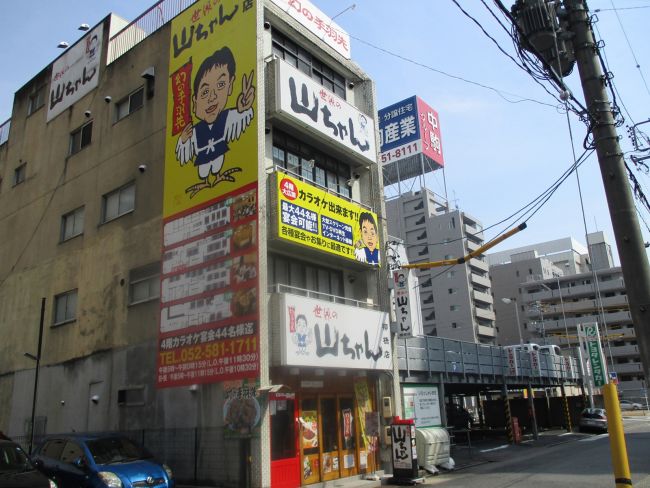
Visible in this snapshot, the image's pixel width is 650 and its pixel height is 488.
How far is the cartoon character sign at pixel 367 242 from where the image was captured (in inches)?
747

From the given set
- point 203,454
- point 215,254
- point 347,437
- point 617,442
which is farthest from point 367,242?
point 617,442

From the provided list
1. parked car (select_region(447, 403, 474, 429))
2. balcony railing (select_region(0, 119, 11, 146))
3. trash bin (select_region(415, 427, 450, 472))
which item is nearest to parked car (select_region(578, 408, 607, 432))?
parked car (select_region(447, 403, 474, 429))

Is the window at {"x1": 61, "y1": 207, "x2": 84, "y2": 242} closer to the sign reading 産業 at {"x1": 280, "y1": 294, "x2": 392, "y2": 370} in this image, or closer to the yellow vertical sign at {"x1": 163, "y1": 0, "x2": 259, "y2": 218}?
the yellow vertical sign at {"x1": 163, "y1": 0, "x2": 259, "y2": 218}

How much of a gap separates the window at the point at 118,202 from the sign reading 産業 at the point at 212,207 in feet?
7.30

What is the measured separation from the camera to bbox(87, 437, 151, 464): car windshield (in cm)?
1249

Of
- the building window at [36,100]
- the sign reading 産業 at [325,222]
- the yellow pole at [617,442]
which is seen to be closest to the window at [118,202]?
the sign reading 産業 at [325,222]

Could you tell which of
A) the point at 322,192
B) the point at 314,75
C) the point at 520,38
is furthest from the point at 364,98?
the point at 520,38

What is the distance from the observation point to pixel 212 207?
17.0 metres

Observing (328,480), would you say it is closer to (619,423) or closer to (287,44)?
(619,423)

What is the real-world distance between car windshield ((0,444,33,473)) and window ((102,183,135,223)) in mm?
10266

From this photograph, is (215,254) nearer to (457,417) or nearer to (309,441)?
(309,441)

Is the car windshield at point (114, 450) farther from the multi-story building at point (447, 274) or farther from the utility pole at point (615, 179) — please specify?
the multi-story building at point (447, 274)

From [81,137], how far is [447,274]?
65.9m

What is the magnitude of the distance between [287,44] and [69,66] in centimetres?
1211
